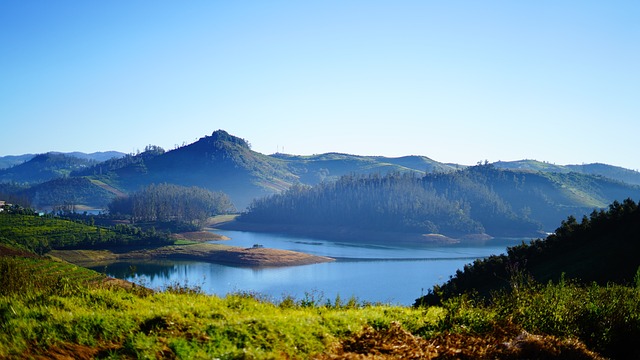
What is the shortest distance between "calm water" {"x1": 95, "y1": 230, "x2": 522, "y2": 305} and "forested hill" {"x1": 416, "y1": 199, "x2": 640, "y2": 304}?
48.7ft

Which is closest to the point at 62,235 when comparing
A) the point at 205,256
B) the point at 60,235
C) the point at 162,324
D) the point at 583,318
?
the point at 60,235

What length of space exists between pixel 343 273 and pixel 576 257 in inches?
2637

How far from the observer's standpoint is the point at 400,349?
421 inches

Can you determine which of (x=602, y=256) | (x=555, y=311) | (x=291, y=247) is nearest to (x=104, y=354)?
(x=555, y=311)

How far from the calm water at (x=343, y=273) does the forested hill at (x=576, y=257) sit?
48.7ft

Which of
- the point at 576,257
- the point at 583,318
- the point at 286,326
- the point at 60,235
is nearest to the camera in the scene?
the point at 286,326

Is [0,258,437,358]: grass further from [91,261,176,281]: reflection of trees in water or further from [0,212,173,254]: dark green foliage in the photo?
[0,212,173,254]: dark green foliage

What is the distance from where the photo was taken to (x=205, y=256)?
5497 inches

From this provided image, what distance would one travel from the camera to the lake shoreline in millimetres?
124312

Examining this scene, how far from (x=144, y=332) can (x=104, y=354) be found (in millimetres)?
1014

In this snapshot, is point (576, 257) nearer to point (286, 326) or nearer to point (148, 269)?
point (286, 326)

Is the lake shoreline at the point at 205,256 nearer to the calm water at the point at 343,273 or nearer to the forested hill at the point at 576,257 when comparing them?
the calm water at the point at 343,273

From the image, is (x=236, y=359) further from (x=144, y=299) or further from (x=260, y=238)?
(x=260, y=238)

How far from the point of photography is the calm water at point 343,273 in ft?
300
